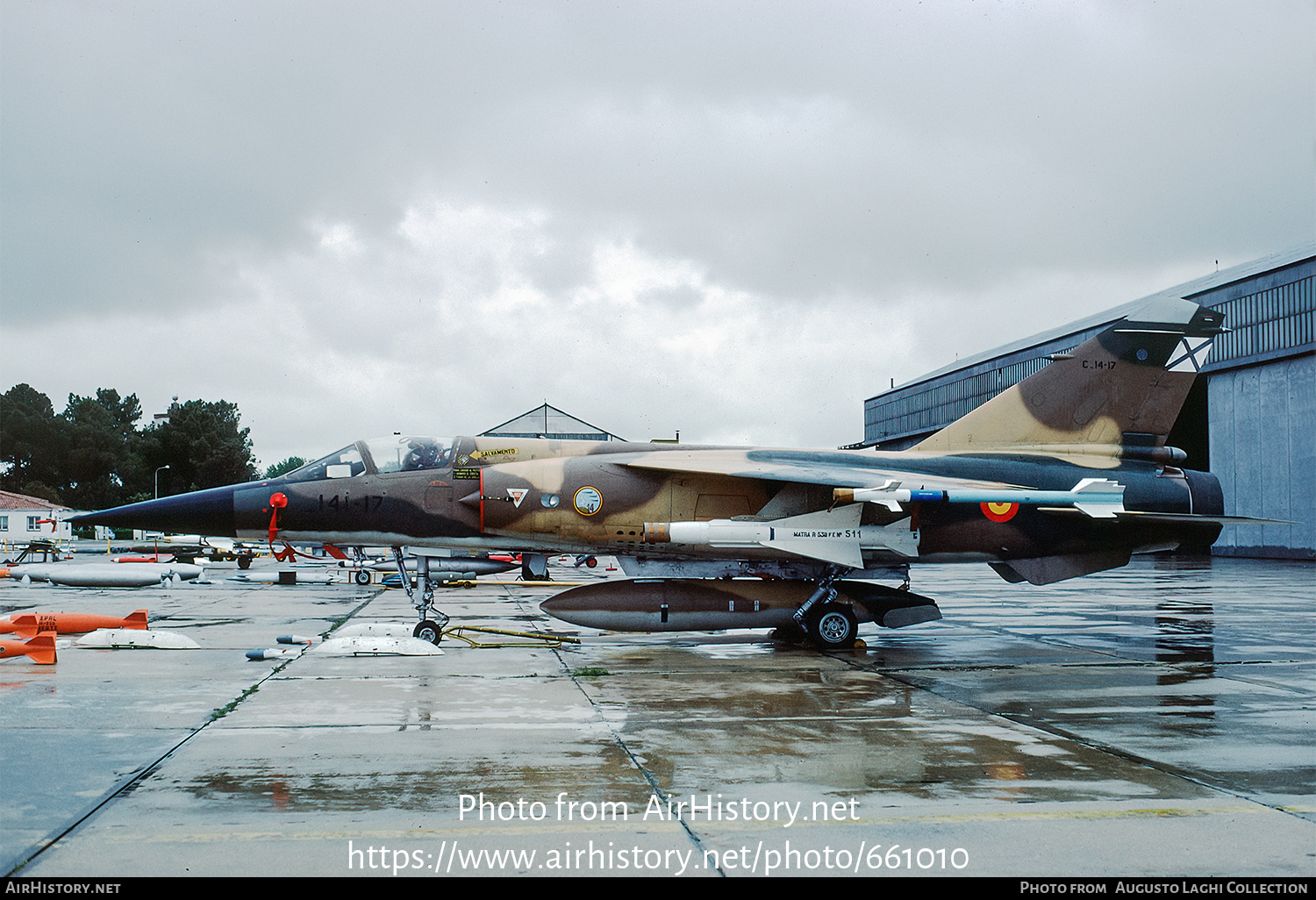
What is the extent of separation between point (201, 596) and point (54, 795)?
18.4 m

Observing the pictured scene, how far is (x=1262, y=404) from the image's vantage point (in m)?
39.1

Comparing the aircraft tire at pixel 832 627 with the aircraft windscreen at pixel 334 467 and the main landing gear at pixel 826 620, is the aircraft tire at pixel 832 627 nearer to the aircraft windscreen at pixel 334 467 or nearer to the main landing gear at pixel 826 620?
the main landing gear at pixel 826 620

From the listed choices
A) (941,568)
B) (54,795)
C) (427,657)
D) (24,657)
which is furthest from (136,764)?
(941,568)

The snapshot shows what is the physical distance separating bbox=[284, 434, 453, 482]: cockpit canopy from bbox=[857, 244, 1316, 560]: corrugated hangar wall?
32527 mm

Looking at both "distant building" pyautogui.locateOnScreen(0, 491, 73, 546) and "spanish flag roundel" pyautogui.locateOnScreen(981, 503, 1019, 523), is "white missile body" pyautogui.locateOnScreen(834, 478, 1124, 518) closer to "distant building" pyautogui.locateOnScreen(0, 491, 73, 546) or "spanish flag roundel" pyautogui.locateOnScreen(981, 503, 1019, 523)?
"spanish flag roundel" pyautogui.locateOnScreen(981, 503, 1019, 523)

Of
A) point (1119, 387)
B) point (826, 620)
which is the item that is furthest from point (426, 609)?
point (1119, 387)

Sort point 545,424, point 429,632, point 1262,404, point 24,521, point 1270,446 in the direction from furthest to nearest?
point 24,521, point 1262,404, point 1270,446, point 545,424, point 429,632

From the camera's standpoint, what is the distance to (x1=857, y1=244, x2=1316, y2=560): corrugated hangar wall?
36562 millimetres

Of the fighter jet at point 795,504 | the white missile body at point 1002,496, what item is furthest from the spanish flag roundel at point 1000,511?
the white missile body at point 1002,496

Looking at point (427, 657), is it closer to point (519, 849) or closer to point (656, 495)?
point (656, 495)

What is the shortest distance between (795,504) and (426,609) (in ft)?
16.5

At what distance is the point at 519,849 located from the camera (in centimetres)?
464

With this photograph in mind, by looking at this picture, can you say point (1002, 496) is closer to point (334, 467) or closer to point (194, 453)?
point (334, 467)

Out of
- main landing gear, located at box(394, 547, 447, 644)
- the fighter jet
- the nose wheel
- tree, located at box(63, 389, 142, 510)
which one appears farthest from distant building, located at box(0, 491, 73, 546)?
the nose wheel
